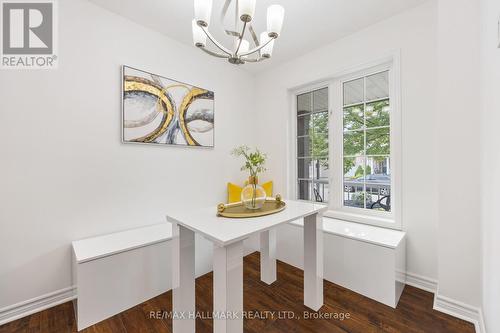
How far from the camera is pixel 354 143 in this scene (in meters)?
2.49

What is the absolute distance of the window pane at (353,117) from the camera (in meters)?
2.44

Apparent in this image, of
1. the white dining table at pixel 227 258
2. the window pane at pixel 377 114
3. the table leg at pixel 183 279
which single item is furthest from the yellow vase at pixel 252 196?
the window pane at pixel 377 114

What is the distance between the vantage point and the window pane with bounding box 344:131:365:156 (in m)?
2.44

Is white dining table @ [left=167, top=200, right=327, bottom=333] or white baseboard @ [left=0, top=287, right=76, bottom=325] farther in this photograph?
white baseboard @ [left=0, top=287, right=76, bottom=325]

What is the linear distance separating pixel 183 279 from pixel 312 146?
2.21 metres

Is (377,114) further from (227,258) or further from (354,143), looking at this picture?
(227,258)

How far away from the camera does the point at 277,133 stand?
3156 millimetres

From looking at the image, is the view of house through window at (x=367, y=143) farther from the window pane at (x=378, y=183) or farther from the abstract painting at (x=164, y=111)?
the abstract painting at (x=164, y=111)

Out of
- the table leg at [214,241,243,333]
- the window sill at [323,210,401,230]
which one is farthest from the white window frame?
the table leg at [214,241,243,333]

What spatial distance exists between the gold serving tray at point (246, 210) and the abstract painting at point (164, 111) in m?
1.23

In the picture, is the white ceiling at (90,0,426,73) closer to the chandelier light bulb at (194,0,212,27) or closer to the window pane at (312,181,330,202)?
the chandelier light bulb at (194,0,212,27)

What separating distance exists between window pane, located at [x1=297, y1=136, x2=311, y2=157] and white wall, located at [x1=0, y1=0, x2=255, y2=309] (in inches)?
62.5

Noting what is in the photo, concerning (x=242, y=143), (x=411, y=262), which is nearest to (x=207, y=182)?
(x=242, y=143)

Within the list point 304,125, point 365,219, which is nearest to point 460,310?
point 365,219
